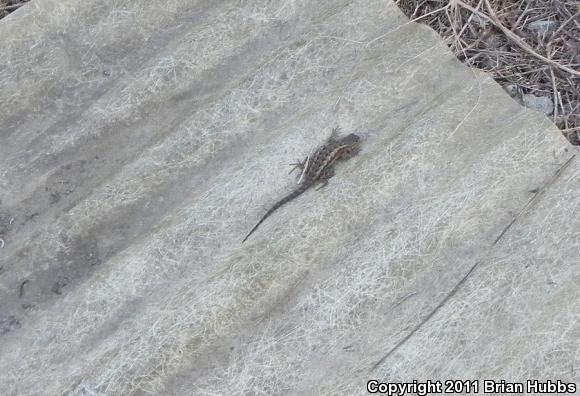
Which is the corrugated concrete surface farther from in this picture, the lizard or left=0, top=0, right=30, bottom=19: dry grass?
left=0, top=0, right=30, bottom=19: dry grass

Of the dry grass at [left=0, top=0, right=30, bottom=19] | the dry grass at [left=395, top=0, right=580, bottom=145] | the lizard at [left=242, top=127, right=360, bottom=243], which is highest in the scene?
the dry grass at [left=0, top=0, right=30, bottom=19]

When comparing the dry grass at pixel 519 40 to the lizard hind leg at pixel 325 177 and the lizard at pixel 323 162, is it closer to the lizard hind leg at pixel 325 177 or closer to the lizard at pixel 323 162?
the lizard at pixel 323 162

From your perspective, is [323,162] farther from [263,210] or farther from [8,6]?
[8,6]

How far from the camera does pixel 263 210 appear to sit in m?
2.97

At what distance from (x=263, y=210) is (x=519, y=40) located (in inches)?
89.0

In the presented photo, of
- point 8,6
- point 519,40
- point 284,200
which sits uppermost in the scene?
point 8,6

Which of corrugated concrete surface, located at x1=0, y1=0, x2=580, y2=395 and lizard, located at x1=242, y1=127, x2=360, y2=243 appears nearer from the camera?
corrugated concrete surface, located at x1=0, y1=0, x2=580, y2=395

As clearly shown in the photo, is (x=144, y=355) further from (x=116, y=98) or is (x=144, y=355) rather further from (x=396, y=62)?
(x=396, y=62)

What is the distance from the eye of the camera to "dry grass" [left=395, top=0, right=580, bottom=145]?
383 centimetres

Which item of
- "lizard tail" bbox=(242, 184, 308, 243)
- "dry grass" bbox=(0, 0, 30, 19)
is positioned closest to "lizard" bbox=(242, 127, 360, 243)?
"lizard tail" bbox=(242, 184, 308, 243)

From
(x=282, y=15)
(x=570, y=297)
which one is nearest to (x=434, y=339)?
(x=570, y=297)

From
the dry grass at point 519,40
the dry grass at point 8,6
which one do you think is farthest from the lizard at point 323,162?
the dry grass at point 8,6

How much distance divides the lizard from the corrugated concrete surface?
55 mm

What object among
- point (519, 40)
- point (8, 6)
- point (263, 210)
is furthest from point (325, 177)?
point (8, 6)
